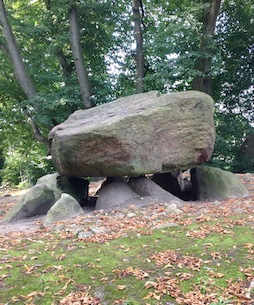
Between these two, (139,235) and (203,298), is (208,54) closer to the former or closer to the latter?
(139,235)

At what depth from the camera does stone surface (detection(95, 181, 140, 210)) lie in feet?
21.9

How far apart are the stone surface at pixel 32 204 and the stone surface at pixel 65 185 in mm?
558

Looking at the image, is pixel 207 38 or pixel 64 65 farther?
pixel 64 65

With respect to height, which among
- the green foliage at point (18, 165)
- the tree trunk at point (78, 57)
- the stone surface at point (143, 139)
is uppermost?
the tree trunk at point (78, 57)

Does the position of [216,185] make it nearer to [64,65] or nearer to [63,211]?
[63,211]

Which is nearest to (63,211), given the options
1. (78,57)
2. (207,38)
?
(78,57)

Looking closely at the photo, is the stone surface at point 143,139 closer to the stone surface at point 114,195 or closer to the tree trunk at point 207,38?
the stone surface at point 114,195

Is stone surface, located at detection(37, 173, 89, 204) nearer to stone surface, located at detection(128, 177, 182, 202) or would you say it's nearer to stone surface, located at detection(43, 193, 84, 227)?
stone surface, located at detection(43, 193, 84, 227)

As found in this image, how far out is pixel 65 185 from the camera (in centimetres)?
797

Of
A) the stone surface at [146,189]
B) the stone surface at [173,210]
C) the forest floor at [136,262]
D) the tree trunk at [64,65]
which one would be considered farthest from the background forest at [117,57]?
the forest floor at [136,262]

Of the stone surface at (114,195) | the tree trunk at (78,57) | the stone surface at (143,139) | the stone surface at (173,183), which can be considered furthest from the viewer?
the tree trunk at (78,57)

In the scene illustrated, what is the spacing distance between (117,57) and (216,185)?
9.62 m

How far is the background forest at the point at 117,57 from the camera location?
1152cm

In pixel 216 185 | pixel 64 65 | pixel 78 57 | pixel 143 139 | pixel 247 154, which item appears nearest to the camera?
pixel 143 139
